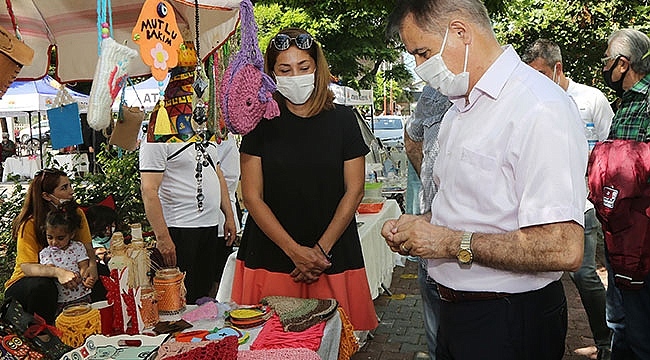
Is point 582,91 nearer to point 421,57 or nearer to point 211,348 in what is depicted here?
point 421,57

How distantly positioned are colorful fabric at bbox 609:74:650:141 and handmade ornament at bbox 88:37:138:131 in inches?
91.3

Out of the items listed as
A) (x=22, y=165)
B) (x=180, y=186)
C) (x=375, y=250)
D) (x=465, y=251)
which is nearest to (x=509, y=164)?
(x=465, y=251)

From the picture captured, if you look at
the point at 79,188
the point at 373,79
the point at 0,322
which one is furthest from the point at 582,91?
the point at 373,79

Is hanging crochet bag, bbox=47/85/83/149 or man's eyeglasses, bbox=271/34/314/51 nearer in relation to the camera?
man's eyeglasses, bbox=271/34/314/51

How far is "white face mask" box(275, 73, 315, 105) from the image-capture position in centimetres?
249

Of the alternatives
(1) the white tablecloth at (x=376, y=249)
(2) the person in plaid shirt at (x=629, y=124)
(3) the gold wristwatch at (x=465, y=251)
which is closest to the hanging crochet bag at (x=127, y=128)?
(1) the white tablecloth at (x=376, y=249)

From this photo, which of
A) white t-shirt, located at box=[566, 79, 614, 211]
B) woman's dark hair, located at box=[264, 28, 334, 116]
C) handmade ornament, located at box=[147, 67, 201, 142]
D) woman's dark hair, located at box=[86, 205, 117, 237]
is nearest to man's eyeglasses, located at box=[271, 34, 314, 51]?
woman's dark hair, located at box=[264, 28, 334, 116]

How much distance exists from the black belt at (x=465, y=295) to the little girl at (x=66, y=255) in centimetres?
237

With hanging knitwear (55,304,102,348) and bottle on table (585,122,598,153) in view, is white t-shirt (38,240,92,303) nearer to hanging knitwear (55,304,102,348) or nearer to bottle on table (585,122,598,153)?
hanging knitwear (55,304,102,348)

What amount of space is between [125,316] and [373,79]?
13.3 meters

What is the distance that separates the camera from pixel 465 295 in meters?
1.62

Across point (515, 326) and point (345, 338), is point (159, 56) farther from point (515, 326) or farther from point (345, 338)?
point (515, 326)

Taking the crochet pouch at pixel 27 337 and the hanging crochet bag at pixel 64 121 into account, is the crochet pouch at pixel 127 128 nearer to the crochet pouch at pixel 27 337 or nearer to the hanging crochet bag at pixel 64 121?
the hanging crochet bag at pixel 64 121

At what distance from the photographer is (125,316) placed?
194 centimetres
